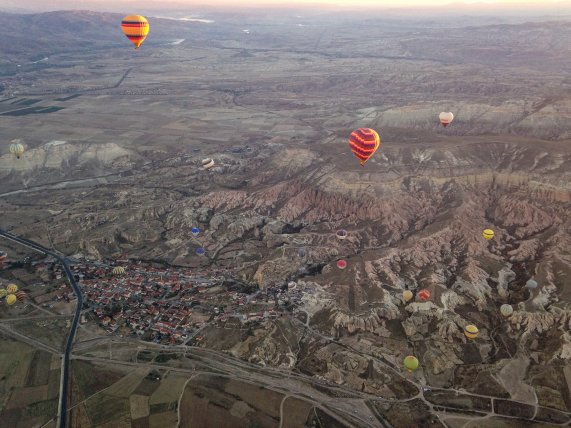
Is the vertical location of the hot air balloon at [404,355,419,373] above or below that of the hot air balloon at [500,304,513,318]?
below

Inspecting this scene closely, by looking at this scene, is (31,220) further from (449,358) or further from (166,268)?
(449,358)

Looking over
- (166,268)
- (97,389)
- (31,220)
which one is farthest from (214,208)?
(97,389)

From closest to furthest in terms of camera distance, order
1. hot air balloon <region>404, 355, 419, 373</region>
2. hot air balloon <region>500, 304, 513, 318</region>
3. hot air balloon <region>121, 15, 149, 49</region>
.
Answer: hot air balloon <region>404, 355, 419, 373</region> → hot air balloon <region>500, 304, 513, 318</region> → hot air balloon <region>121, 15, 149, 49</region>

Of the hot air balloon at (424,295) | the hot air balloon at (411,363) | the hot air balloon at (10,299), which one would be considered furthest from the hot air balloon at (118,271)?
the hot air balloon at (411,363)

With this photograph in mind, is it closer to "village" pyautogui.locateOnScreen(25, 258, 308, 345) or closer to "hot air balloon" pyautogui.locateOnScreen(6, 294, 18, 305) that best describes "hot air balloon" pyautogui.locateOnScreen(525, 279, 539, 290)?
"village" pyautogui.locateOnScreen(25, 258, 308, 345)

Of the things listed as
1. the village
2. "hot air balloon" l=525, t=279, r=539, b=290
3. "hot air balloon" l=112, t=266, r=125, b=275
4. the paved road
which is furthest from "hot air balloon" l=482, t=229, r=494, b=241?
the paved road

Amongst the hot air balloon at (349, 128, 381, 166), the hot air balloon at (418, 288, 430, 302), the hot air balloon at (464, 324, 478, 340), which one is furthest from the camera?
the hot air balloon at (349, 128, 381, 166)
